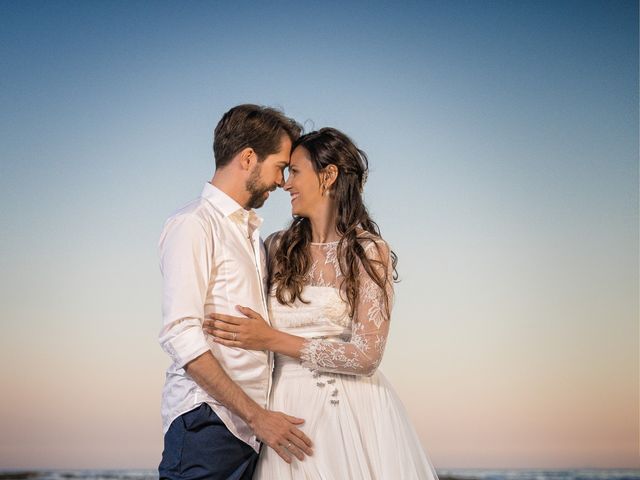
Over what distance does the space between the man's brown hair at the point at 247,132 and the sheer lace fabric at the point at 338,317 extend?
0.51 meters

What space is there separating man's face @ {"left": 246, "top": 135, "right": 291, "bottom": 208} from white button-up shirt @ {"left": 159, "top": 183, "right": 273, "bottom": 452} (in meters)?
0.10

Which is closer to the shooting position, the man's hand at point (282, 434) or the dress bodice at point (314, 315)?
the man's hand at point (282, 434)

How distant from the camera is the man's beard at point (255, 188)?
9.61ft

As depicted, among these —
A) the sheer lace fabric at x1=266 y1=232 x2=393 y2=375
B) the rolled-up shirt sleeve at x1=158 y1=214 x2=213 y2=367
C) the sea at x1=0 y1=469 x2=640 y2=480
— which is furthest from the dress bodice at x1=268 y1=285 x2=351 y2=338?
the sea at x1=0 y1=469 x2=640 y2=480

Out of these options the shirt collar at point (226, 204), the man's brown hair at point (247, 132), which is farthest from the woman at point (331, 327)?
the shirt collar at point (226, 204)

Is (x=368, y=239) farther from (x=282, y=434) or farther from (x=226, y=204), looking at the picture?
(x=282, y=434)

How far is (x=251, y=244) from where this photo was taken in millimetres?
2865

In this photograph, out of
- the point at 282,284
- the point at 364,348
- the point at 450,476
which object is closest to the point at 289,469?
the point at 364,348

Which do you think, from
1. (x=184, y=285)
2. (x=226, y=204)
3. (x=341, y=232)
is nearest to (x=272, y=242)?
(x=341, y=232)

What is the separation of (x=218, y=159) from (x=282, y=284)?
0.54 metres

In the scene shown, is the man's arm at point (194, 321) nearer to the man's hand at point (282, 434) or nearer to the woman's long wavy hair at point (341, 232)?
the man's hand at point (282, 434)

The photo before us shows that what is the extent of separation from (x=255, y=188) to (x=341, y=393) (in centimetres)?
83

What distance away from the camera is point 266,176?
298cm

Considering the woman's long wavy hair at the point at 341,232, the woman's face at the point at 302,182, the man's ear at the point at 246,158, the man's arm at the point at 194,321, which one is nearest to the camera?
the man's arm at the point at 194,321
